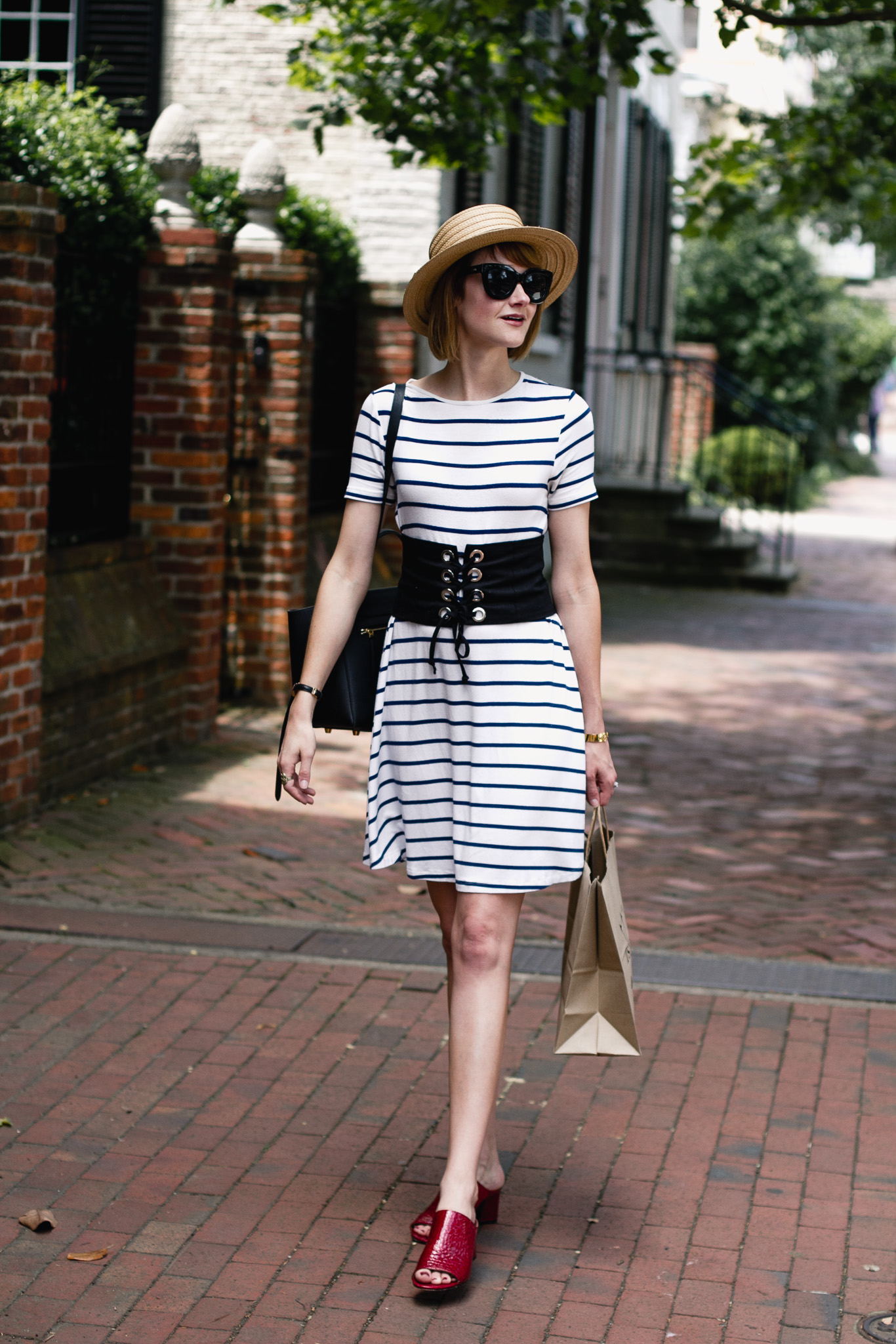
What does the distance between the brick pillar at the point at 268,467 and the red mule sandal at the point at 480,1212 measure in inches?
211

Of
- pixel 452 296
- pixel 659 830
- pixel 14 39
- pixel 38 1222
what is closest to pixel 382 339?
pixel 14 39

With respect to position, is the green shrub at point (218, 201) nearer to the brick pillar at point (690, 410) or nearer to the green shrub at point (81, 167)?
the green shrub at point (81, 167)

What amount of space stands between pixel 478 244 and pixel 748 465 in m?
19.4

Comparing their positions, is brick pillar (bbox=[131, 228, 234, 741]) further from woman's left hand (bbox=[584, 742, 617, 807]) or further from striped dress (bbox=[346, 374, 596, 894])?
woman's left hand (bbox=[584, 742, 617, 807])

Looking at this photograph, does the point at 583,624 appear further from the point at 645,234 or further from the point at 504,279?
the point at 645,234

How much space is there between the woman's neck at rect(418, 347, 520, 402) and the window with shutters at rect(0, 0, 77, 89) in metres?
8.65

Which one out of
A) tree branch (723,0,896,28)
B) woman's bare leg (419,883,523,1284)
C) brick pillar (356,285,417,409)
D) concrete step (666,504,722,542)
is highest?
tree branch (723,0,896,28)

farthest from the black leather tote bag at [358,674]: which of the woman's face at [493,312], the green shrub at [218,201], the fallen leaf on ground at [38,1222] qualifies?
the green shrub at [218,201]

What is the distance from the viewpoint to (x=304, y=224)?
31.8 ft

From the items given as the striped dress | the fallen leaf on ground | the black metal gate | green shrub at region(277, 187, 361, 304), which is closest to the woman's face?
the striped dress

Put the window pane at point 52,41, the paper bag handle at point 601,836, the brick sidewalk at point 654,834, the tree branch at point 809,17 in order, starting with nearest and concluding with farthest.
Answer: the paper bag handle at point 601,836 < the brick sidewalk at point 654,834 < the tree branch at point 809,17 < the window pane at point 52,41

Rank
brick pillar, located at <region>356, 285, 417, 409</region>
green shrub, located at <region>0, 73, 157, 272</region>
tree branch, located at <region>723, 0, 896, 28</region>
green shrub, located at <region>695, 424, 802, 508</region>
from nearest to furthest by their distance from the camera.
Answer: green shrub, located at <region>0, 73, 157, 272</region> < tree branch, located at <region>723, 0, 896, 28</region> < brick pillar, located at <region>356, 285, 417, 409</region> < green shrub, located at <region>695, 424, 802, 508</region>

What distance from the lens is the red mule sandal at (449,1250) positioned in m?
3.24

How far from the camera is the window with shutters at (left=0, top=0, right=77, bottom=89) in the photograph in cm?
1120
